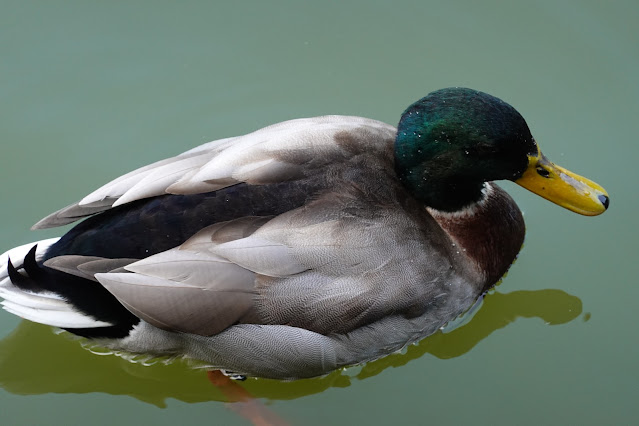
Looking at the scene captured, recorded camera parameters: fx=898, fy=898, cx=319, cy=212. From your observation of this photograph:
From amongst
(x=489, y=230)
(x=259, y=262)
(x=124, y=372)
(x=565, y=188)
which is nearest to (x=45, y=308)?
(x=124, y=372)

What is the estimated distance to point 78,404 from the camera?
445cm

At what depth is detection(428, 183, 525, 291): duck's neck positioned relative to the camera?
4.51m

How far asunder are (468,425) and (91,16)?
3.59 metres

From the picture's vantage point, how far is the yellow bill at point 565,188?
4418 millimetres

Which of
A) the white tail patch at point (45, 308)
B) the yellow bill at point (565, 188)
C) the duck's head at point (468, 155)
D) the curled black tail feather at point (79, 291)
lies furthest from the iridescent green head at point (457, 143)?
the white tail patch at point (45, 308)

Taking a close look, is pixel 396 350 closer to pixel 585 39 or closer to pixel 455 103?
pixel 455 103

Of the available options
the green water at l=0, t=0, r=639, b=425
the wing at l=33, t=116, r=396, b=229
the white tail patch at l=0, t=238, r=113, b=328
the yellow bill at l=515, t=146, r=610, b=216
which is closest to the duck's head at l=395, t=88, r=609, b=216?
the yellow bill at l=515, t=146, r=610, b=216

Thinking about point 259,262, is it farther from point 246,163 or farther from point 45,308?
point 45,308

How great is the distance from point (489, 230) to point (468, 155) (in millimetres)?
589

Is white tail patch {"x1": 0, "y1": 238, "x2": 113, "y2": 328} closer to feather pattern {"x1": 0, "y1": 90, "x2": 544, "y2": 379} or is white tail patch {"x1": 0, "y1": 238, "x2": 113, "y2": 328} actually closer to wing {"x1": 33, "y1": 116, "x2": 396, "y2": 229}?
feather pattern {"x1": 0, "y1": 90, "x2": 544, "y2": 379}

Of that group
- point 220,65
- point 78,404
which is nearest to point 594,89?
point 220,65

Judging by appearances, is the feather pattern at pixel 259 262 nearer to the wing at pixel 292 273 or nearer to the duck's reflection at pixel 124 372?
the wing at pixel 292 273

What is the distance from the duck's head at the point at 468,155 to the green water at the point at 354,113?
711 mm

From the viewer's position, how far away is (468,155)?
13.8 ft
